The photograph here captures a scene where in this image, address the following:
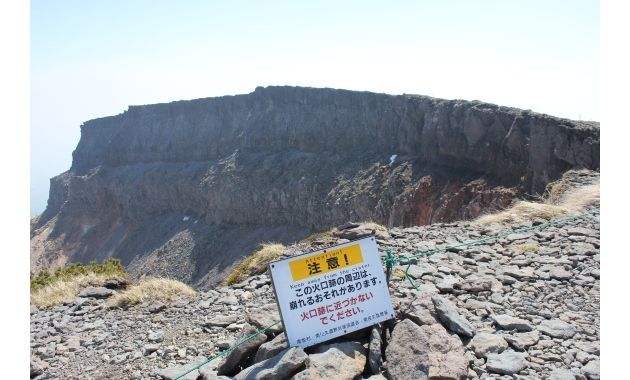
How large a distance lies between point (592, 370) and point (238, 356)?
4.14 meters

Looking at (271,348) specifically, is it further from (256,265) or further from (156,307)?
(256,265)

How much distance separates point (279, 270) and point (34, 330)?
705 centimetres

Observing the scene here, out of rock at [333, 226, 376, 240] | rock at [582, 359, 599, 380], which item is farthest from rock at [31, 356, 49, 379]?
rock at [582, 359, 599, 380]

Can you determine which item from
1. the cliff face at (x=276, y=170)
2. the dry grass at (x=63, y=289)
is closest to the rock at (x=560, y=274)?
the dry grass at (x=63, y=289)

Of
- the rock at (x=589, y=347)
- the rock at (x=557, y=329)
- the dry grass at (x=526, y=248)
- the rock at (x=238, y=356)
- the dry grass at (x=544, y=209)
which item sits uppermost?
the dry grass at (x=544, y=209)

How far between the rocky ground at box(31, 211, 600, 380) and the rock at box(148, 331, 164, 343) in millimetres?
19

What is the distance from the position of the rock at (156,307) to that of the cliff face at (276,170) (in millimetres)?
23551

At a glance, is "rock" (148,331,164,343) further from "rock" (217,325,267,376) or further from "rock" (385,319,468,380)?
"rock" (385,319,468,380)

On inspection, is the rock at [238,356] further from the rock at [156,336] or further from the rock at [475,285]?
the rock at [475,285]

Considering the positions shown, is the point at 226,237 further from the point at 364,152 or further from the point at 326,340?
the point at 326,340

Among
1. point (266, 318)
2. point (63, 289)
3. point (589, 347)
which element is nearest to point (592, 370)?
point (589, 347)

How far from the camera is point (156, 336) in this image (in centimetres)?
849

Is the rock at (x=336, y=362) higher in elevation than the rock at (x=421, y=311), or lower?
lower

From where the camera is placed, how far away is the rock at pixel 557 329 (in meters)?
6.25
